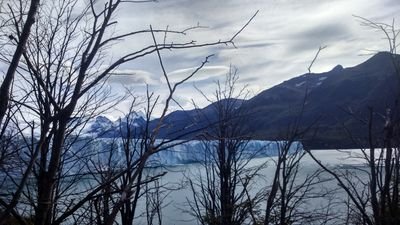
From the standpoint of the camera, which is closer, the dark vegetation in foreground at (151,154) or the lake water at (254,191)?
the dark vegetation in foreground at (151,154)

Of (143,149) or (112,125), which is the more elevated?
(112,125)

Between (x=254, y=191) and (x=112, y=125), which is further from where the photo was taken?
(x=254, y=191)

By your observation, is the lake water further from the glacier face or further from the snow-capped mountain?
the snow-capped mountain

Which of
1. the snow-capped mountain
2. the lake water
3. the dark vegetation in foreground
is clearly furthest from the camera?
the lake water

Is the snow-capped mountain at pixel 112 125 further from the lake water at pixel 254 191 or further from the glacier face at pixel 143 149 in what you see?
the lake water at pixel 254 191

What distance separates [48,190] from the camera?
1.82 meters

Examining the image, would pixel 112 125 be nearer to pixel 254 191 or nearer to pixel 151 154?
pixel 151 154

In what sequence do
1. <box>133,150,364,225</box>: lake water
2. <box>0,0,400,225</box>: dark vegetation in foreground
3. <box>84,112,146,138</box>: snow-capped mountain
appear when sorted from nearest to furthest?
<box>0,0,400,225</box>: dark vegetation in foreground
<box>84,112,146,138</box>: snow-capped mountain
<box>133,150,364,225</box>: lake water

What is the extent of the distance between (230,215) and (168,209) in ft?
48.5

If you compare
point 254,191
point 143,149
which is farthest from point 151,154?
point 254,191

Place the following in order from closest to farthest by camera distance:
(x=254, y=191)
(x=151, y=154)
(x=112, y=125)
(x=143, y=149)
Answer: (x=151, y=154)
(x=143, y=149)
(x=112, y=125)
(x=254, y=191)

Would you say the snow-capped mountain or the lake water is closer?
the snow-capped mountain

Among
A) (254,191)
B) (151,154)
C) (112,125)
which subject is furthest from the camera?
(254,191)

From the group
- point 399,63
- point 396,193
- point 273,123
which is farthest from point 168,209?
point 273,123
